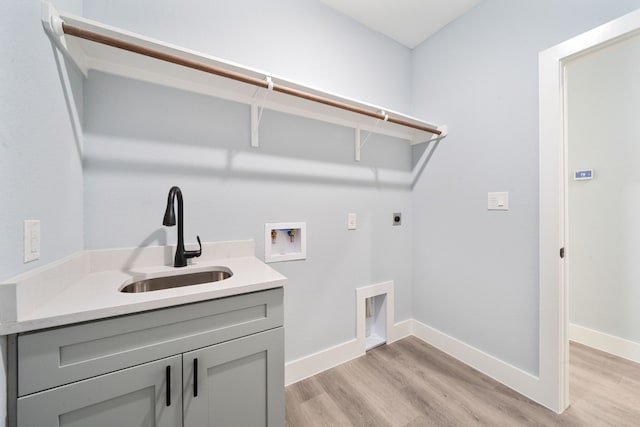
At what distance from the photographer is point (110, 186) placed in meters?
1.14

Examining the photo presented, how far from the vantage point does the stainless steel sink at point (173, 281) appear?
1.07 meters

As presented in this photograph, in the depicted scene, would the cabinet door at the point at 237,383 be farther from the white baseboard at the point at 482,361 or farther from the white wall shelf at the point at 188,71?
the white baseboard at the point at 482,361

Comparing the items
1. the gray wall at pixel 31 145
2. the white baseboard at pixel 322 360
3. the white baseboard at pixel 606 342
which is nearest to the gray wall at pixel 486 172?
the white baseboard at pixel 322 360

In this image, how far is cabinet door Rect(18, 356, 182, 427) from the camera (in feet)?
2.16

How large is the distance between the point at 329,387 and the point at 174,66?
79.6 inches

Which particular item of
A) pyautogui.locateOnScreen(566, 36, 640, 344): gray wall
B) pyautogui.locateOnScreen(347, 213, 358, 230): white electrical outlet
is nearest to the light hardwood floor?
pyautogui.locateOnScreen(566, 36, 640, 344): gray wall

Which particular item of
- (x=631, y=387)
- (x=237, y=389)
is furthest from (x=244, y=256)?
(x=631, y=387)

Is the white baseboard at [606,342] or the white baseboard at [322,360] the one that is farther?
the white baseboard at [606,342]

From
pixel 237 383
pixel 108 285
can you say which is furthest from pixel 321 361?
pixel 108 285

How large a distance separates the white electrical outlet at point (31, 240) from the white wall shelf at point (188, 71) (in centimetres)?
67

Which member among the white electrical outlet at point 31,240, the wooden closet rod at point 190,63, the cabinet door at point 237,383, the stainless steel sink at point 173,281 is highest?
the wooden closet rod at point 190,63

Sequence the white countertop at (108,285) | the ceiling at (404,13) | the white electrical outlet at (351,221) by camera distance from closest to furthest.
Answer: the white countertop at (108,285)
the ceiling at (404,13)
the white electrical outlet at (351,221)

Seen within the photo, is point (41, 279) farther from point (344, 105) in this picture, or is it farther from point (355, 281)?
point (355, 281)

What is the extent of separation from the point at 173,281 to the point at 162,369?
1.53 feet
